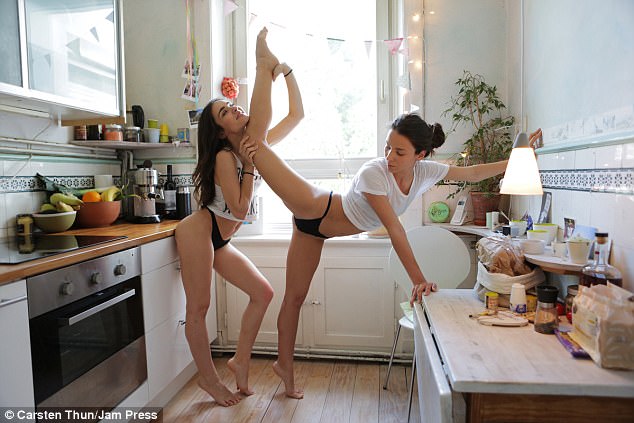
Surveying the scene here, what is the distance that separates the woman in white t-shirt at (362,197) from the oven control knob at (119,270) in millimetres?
698

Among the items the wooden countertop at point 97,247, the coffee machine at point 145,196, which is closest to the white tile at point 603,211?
the wooden countertop at point 97,247

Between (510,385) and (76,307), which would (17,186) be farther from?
(510,385)

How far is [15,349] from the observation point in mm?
1384

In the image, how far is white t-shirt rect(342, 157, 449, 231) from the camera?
188 cm

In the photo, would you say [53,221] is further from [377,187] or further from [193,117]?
[377,187]

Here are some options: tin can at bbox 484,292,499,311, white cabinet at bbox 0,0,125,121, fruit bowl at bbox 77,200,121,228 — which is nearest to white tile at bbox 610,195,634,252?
tin can at bbox 484,292,499,311

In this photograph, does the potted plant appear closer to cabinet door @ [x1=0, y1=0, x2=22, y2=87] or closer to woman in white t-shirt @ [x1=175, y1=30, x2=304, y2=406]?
woman in white t-shirt @ [x1=175, y1=30, x2=304, y2=406]

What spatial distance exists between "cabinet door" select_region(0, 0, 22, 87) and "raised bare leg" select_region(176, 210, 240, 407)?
3.06 ft

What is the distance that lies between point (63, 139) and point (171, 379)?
4.66 feet

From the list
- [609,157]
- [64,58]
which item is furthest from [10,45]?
[609,157]

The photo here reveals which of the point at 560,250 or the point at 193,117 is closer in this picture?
the point at 560,250

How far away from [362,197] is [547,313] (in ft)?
3.10

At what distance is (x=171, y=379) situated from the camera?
2.32 metres

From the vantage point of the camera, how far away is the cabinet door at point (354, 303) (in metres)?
2.82
